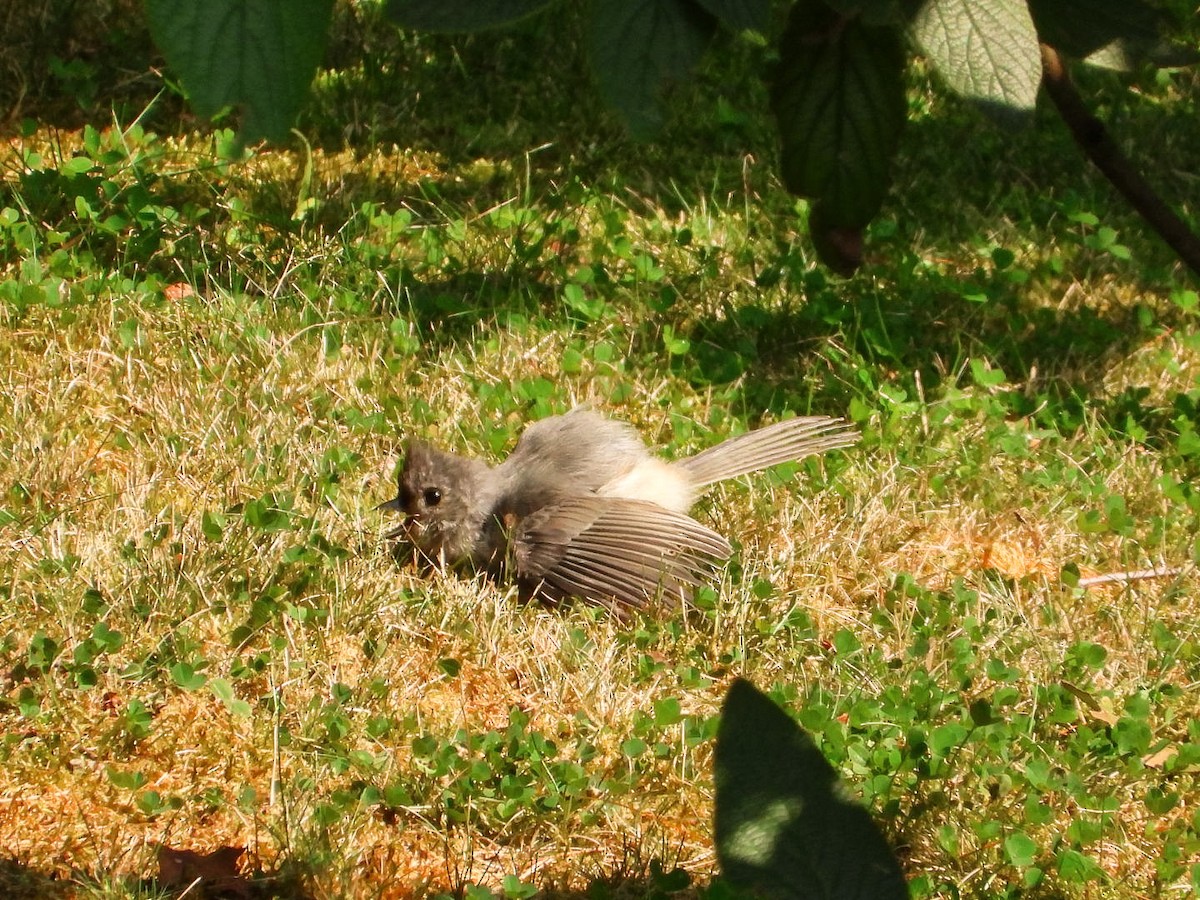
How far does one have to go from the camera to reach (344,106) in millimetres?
6945

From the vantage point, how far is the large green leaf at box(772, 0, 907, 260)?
4.03ft

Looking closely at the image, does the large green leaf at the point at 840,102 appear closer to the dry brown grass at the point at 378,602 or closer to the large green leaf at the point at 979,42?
the large green leaf at the point at 979,42

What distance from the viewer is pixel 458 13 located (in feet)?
3.39

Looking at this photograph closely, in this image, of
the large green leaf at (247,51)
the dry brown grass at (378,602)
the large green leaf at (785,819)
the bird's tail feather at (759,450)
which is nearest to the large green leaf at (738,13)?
the large green leaf at (247,51)

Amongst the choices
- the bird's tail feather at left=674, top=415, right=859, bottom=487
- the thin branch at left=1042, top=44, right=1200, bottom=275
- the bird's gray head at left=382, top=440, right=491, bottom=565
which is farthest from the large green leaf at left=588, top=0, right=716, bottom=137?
the bird's tail feather at left=674, top=415, right=859, bottom=487

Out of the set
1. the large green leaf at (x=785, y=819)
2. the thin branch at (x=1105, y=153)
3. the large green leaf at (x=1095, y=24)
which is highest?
the large green leaf at (x=1095, y=24)

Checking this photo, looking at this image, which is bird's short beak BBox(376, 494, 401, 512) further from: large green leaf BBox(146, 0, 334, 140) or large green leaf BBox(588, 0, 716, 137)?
large green leaf BBox(146, 0, 334, 140)

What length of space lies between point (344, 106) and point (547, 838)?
15.0 feet

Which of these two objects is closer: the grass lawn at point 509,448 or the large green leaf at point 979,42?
the large green leaf at point 979,42

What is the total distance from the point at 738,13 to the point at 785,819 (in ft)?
1.88

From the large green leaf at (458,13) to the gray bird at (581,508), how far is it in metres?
3.23

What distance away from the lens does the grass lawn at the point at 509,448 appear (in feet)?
11.1

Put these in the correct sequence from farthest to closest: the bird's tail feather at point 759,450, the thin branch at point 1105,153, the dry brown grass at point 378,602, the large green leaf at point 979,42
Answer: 1. the bird's tail feather at point 759,450
2. the dry brown grass at point 378,602
3. the thin branch at point 1105,153
4. the large green leaf at point 979,42

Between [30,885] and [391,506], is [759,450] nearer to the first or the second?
[391,506]
